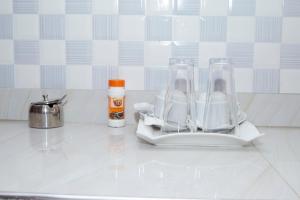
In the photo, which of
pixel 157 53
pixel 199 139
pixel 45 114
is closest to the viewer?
pixel 199 139

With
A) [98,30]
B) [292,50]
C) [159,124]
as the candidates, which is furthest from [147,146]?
[292,50]

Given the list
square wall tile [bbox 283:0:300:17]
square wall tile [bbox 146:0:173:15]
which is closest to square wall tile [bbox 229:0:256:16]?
square wall tile [bbox 283:0:300:17]

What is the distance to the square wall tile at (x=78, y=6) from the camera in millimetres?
1228

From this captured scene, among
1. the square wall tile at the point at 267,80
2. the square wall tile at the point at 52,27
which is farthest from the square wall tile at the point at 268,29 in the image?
the square wall tile at the point at 52,27

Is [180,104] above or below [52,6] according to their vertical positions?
below

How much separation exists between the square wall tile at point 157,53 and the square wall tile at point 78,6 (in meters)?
0.24

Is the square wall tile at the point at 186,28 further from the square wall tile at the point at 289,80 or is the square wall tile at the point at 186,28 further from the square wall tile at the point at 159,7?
the square wall tile at the point at 289,80

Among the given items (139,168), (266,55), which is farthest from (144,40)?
(139,168)

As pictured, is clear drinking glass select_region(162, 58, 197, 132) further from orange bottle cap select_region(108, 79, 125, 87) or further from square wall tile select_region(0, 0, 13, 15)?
square wall tile select_region(0, 0, 13, 15)

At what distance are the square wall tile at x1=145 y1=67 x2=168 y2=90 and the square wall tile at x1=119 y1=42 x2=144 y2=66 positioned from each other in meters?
0.04

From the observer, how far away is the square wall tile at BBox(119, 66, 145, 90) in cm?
124

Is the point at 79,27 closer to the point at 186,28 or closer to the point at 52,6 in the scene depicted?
the point at 52,6

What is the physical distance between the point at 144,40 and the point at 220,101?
0.38 metres

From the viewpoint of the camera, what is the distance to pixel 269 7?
1201 millimetres
